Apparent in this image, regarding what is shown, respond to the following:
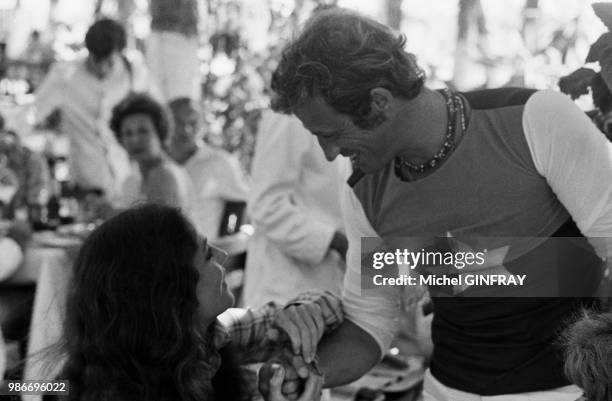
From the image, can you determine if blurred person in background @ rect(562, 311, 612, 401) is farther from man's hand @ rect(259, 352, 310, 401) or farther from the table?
the table

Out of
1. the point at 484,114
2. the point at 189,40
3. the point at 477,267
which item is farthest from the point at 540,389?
the point at 189,40

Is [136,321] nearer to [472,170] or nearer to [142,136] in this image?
[472,170]


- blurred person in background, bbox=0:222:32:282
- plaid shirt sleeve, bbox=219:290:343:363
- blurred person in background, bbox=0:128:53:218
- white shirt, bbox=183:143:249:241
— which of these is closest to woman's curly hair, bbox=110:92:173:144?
white shirt, bbox=183:143:249:241

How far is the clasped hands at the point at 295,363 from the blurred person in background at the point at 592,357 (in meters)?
0.51

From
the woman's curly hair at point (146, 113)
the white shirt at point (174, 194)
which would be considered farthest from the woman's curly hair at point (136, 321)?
the woman's curly hair at point (146, 113)

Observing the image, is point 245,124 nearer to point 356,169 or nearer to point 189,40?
point 189,40

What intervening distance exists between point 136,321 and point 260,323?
0.41m

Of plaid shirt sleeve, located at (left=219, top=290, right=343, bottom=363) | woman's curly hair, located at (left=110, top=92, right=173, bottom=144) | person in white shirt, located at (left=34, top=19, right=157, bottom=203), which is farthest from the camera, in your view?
person in white shirt, located at (left=34, top=19, right=157, bottom=203)

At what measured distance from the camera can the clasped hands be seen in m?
1.77

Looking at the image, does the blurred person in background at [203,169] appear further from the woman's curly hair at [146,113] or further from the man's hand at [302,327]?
the man's hand at [302,327]

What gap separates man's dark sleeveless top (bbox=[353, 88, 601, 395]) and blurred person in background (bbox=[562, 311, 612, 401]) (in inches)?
7.6

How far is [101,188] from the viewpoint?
573 cm

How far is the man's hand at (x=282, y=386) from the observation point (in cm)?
176

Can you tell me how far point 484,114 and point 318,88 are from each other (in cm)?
31
